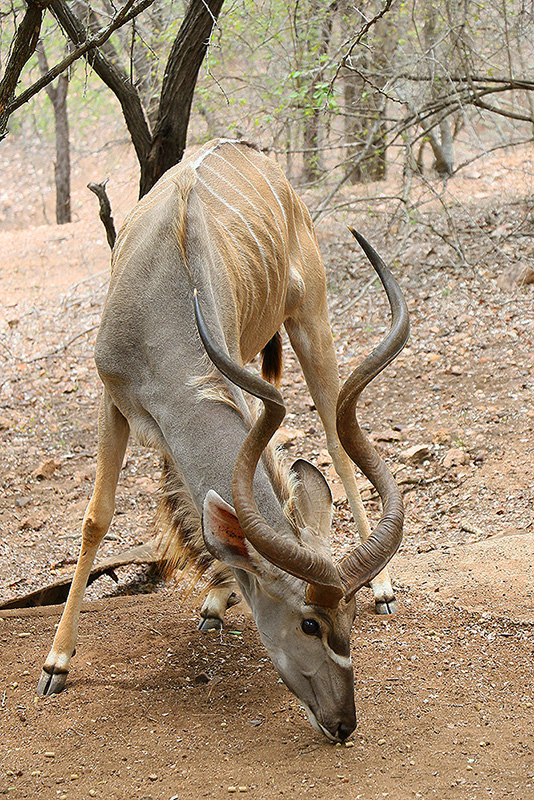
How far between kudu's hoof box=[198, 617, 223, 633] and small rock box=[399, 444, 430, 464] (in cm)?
220

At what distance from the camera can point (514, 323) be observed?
7.32 metres

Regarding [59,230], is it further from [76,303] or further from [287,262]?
[287,262]

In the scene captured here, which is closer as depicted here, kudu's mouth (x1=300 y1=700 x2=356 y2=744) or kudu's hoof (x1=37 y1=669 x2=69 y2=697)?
kudu's mouth (x1=300 y1=700 x2=356 y2=744)

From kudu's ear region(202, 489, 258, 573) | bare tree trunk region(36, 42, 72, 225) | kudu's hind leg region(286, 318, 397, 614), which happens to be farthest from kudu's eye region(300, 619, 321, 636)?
bare tree trunk region(36, 42, 72, 225)

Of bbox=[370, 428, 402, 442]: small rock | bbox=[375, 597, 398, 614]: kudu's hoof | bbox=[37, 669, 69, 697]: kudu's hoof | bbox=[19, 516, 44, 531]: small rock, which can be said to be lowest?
bbox=[19, 516, 44, 531]: small rock

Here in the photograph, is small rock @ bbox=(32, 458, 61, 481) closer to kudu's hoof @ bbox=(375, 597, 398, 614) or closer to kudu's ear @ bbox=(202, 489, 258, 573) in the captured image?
kudu's hoof @ bbox=(375, 597, 398, 614)

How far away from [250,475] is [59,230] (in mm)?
11868

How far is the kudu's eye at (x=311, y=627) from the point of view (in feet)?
9.07

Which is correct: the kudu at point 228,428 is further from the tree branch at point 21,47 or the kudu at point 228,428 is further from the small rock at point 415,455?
the small rock at point 415,455

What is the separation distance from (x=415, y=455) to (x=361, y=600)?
5.63ft

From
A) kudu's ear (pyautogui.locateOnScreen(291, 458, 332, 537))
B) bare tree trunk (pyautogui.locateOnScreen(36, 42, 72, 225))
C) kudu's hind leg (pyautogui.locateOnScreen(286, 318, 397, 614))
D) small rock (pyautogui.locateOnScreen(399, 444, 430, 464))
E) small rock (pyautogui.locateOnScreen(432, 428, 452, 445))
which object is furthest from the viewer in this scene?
bare tree trunk (pyautogui.locateOnScreen(36, 42, 72, 225))

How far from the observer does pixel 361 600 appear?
4.14 m

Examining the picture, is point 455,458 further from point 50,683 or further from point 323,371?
point 50,683

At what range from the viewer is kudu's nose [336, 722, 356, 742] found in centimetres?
270
